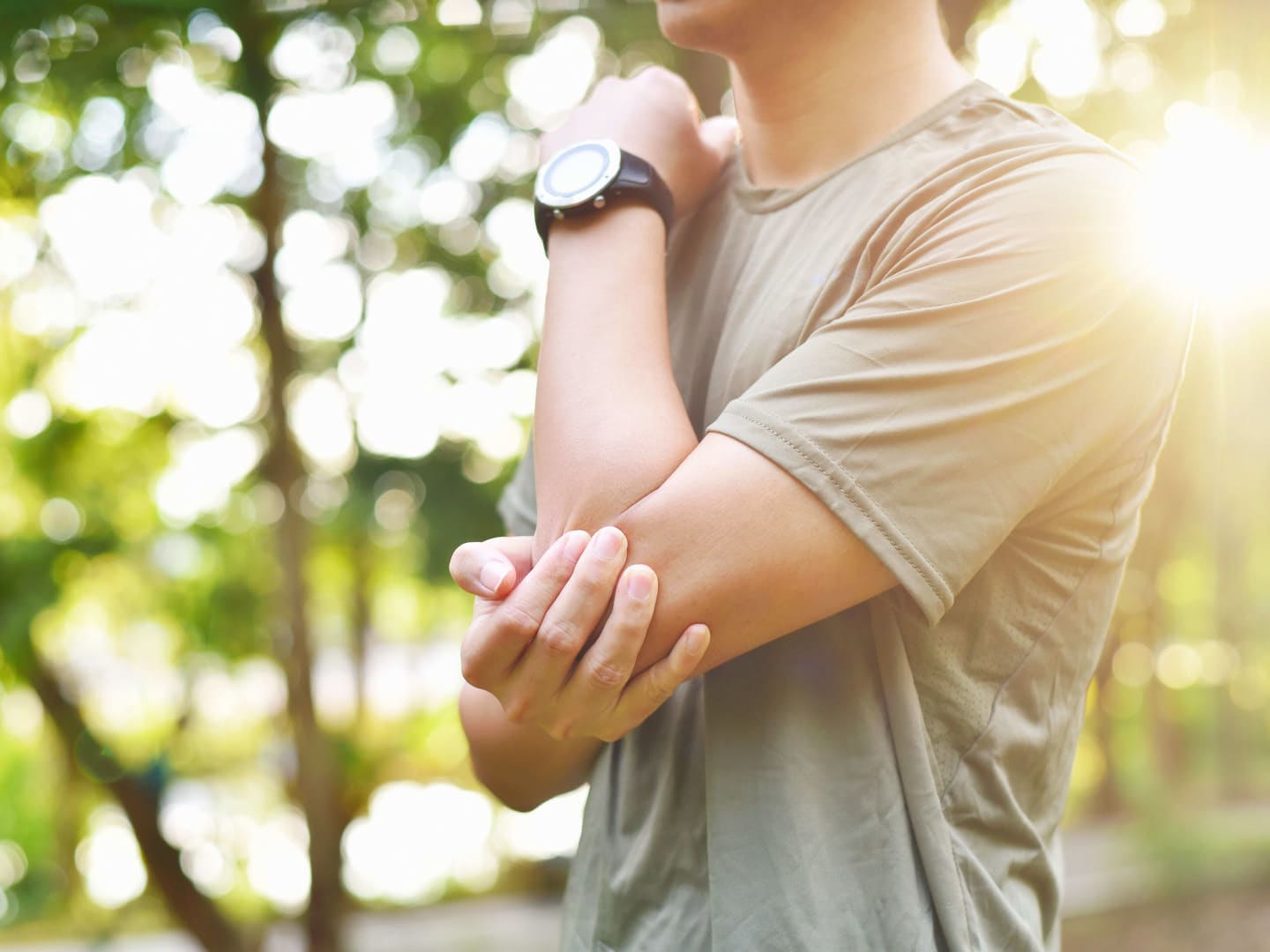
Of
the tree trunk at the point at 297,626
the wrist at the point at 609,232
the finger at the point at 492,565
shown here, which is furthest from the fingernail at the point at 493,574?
the tree trunk at the point at 297,626

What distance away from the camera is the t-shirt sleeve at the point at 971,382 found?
1051 mm

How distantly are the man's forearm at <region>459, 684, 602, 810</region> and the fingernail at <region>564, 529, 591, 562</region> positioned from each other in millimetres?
386

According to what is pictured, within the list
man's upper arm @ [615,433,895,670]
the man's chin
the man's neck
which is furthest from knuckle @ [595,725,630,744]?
the man's chin

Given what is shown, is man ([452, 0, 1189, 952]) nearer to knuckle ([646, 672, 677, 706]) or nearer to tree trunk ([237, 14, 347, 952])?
knuckle ([646, 672, 677, 706])

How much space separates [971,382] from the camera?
107 centimetres

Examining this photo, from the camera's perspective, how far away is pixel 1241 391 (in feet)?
19.1

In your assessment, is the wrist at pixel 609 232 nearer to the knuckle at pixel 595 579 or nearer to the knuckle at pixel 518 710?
the knuckle at pixel 595 579

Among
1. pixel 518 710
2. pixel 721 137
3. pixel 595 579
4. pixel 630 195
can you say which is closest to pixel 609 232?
pixel 630 195

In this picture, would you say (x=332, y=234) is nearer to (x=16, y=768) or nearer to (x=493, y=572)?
(x=493, y=572)

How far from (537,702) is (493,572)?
15 cm

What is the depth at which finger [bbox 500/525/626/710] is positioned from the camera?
1066 mm

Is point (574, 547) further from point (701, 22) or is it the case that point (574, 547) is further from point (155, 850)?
point (155, 850)

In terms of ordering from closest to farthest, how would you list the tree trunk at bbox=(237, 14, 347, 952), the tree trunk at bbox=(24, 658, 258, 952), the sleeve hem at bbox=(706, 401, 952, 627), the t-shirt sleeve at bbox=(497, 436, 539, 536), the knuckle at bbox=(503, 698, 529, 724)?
the sleeve hem at bbox=(706, 401, 952, 627)
the knuckle at bbox=(503, 698, 529, 724)
the t-shirt sleeve at bbox=(497, 436, 539, 536)
the tree trunk at bbox=(237, 14, 347, 952)
the tree trunk at bbox=(24, 658, 258, 952)

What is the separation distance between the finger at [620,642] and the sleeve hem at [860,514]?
0.60 ft
